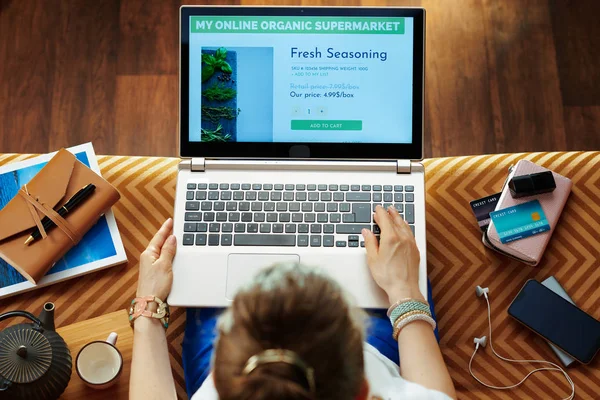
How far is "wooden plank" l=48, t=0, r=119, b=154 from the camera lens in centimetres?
169

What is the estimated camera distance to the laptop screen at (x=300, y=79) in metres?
1.05

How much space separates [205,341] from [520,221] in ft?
1.97

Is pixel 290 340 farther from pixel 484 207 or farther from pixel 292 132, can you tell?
pixel 484 207

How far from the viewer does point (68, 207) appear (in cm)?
107

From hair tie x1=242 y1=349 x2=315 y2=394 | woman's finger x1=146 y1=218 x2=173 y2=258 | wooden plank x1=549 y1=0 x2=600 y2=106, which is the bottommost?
hair tie x1=242 y1=349 x2=315 y2=394

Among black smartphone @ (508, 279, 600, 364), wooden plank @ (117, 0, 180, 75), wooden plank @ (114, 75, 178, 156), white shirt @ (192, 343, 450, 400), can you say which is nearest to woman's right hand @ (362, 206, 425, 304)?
white shirt @ (192, 343, 450, 400)

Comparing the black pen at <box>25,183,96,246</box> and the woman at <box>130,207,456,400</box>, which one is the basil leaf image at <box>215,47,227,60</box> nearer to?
the black pen at <box>25,183,96,246</box>

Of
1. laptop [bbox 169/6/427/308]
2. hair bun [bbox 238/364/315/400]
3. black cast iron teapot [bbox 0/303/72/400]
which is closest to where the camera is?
hair bun [bbox 238/364/315/400]

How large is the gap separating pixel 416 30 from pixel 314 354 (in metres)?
0.67

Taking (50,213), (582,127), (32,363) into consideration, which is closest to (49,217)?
(50,213)

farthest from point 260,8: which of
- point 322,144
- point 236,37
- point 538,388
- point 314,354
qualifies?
point 538,388

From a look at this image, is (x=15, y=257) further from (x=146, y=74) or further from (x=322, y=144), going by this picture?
(x=146, y=74)

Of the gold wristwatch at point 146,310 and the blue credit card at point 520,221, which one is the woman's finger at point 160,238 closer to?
the gold wristwatch at point 146,310

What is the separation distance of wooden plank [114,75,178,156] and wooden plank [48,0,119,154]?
0.03 m
